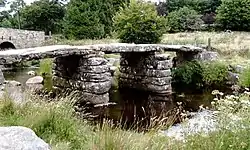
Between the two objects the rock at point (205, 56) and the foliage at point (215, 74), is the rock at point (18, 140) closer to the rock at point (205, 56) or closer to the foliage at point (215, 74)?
the foliage at point (215, 74)

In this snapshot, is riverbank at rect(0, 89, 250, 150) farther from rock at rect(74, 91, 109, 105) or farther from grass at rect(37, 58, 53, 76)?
grass at rect(37, 58, 53, 76)

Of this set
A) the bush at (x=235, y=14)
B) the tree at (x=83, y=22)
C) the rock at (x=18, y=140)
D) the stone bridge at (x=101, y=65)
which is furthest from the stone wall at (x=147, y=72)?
the bush at (x=235, y=14)

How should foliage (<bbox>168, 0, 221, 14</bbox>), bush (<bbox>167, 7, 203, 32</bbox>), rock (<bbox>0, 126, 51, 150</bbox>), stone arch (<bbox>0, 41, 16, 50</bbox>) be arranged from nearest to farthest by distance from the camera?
rock (<bbox>0, 126, 51, 150</bbox>), stone arch (<bbox>0, 41, 16, 50</bbox>), bush (<bbox>167, 7, 203, 32</bbox>), foliage (<bbox>168, 0, 221, 14</bbox>)

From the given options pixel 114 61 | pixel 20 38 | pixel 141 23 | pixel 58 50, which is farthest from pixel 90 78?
pixel 20 38

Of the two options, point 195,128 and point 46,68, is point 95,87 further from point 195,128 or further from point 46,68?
point 195,128

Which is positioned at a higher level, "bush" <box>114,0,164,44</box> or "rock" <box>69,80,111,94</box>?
"bush" <box>114,0,164,44</box>

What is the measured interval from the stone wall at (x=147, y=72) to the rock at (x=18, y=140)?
11387mm

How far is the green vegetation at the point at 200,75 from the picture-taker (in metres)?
16.3

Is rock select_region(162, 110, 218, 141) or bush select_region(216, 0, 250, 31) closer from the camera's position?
rock select_region(162, 110, 218, 141)

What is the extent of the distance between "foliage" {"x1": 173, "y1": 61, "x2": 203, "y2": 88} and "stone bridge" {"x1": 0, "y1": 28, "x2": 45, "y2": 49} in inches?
504

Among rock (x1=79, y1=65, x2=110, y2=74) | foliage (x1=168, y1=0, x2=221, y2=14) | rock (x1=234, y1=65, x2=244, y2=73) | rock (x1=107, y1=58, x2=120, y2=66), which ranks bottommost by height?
rock (x1=107, y1=58, x2=120, y2=66)

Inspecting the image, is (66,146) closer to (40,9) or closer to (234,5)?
(234,5)

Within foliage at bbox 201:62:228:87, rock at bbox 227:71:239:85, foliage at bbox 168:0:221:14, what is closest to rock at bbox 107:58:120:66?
foliage at bbox 201:62:228:87

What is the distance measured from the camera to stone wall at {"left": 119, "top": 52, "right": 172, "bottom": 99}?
15.4 meters
